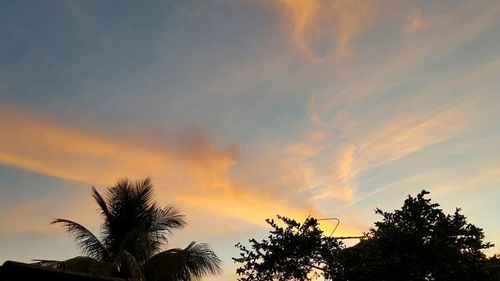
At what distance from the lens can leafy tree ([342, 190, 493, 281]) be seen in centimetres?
1603

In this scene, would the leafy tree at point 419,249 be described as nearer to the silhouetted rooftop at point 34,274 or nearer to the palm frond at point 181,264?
the palm frond at point 181,264

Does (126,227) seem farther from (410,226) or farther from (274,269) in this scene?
(410,226)

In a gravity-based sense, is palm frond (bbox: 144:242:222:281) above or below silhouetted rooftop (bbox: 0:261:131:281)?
above

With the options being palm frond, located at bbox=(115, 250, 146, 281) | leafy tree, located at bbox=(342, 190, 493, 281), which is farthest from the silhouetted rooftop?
leafy tree, located at bbox=(342, 190, 493, 281)

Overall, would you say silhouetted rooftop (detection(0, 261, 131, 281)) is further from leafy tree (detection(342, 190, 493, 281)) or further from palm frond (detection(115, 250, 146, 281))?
leafy tree (detection(342, 190, 493, 281))

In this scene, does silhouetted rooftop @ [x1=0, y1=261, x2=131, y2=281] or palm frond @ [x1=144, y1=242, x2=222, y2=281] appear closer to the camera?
silhouetted rooftop @ [x1=0, y1=261, x2=131, y2=281]

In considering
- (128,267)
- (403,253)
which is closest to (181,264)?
(128,267)

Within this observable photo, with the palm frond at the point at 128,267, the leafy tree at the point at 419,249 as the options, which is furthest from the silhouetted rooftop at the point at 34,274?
the leafy tree at the point at 419,249

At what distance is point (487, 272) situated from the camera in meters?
16.0

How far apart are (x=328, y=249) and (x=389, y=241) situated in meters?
3.22

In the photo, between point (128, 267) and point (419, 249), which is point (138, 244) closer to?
point (128, 267)

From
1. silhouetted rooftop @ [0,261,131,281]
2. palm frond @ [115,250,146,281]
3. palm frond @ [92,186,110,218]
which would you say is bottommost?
silhouetted rooftop @ [0,261,131,281]

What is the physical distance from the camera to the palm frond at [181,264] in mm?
17391

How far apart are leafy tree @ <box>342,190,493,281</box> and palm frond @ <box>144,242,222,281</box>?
5924mm
